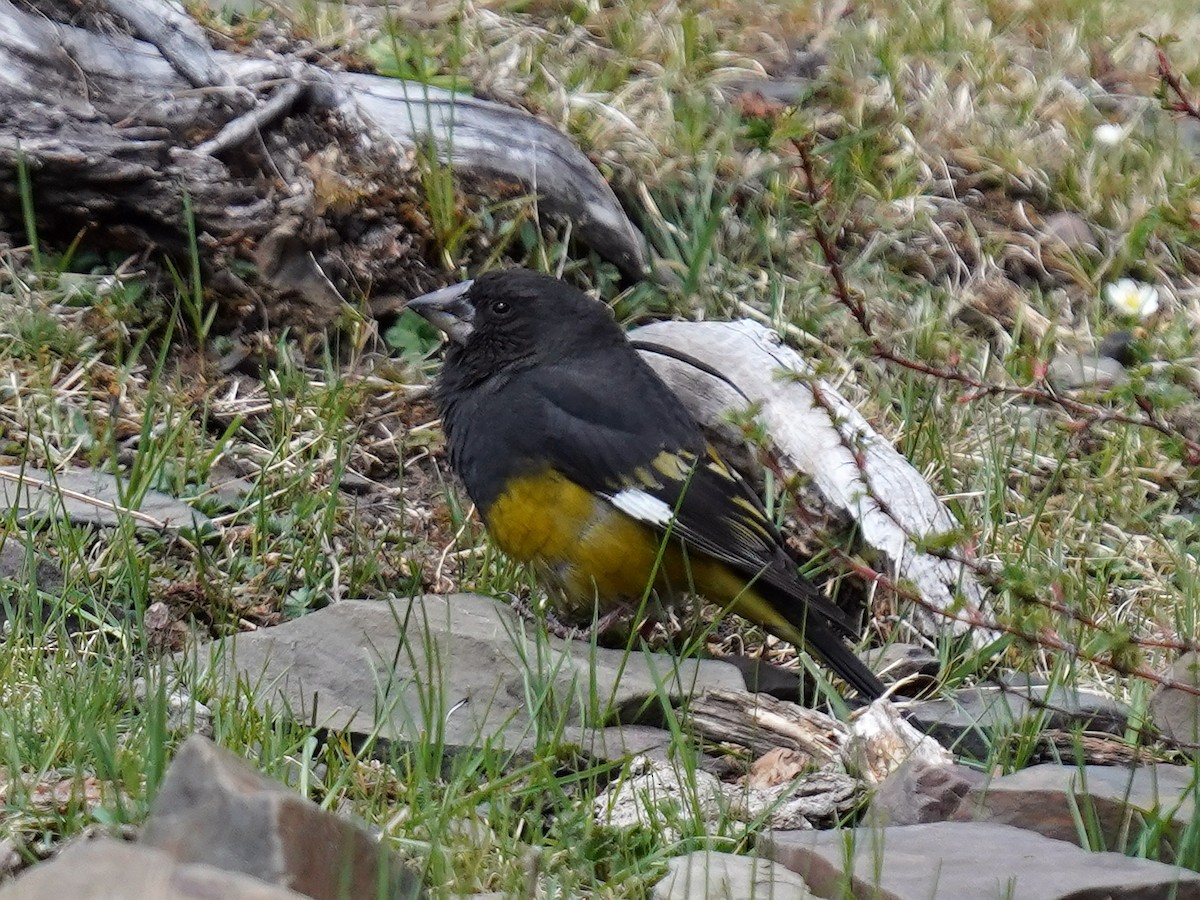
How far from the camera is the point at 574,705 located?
390 cm

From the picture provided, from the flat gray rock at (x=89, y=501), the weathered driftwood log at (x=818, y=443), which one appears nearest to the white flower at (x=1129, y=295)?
the weathered driftwood log at (x=818, y=443)

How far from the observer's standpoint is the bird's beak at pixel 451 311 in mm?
5289

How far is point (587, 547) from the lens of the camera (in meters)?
4.75

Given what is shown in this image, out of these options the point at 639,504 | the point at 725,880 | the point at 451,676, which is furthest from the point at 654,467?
the point at 725,880

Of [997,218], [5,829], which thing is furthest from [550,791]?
[997,218]

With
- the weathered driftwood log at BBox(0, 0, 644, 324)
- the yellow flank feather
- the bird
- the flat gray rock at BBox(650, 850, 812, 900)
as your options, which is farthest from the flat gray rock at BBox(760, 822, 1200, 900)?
the weathered driftwood log at BBox(0, 0, 644, 324)

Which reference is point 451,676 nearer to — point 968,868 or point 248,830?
point 968,868

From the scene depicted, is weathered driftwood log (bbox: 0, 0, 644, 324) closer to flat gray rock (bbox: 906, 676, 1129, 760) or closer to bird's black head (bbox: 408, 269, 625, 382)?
bird's black head (bbox: 408, 269, 625, 382)

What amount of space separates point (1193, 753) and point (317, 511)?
267 centimetres

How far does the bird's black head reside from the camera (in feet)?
17.1

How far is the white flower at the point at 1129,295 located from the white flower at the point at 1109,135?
2.50 feet

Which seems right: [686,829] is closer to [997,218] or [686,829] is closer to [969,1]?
[997,218]

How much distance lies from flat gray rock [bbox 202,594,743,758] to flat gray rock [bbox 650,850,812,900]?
1.79 ft

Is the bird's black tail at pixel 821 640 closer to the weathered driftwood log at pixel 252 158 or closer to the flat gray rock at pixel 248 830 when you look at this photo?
the weathered driftwood log at pixel 252 158
